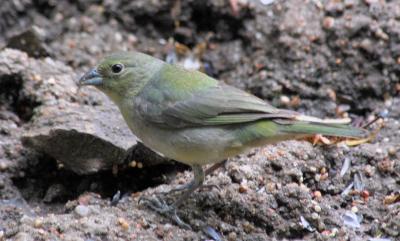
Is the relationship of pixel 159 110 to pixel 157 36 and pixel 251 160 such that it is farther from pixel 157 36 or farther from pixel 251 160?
pixel 157 36

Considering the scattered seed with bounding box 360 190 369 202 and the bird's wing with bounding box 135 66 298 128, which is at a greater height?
the bird's wing with bounding box 135 66 298 128

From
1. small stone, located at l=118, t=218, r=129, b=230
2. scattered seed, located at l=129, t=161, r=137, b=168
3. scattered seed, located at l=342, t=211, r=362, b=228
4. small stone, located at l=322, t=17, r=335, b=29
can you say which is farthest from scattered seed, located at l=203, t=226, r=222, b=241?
small stone, located at l=322, t=17, r=335, b=29

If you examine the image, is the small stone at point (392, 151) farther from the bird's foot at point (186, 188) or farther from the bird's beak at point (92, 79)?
the bird's beak at point (92, 79)

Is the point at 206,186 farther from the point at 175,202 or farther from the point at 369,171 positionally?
the point at 369,171

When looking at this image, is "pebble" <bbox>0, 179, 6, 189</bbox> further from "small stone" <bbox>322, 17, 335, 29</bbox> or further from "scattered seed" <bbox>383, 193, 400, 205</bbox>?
"small stone" <bbox>322, 17, 335, 29</bbox>

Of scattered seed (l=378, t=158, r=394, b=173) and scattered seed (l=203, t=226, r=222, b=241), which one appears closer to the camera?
scattered seed (l=203, t=226, r=222, b=241)

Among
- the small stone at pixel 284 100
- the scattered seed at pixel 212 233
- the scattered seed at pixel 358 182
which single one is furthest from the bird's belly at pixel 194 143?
the small stone at pixel 284 100

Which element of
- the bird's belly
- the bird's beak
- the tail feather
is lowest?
the bird's belly
